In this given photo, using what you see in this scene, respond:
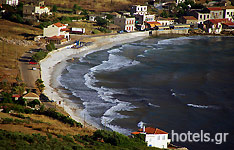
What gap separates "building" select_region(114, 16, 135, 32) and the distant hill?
23731 millimetres

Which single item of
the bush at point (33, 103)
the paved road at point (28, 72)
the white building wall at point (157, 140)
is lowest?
the white building wall at point (157, 140)

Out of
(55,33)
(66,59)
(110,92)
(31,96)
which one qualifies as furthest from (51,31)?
(31,96)

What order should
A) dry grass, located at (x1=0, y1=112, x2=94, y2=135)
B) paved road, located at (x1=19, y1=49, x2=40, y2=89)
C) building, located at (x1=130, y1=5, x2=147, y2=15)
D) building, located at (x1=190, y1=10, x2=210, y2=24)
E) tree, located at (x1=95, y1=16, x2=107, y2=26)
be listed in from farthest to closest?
building, located at (x1=130, y1=5, x2=147, y2=15) → building, located at (x1=190, y1=10, x2=210, y2=24) → tree, located at (x1=95, y1=16, x2=107, y2=26) → paved road, located at (x1=19, y1=49, x2=40, y2=89) → dry grass, located at (x1=0, y1=112, x2=94, y2=135)

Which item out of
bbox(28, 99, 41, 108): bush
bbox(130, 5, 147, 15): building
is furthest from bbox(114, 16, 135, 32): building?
bbox(28, 99, 41, 108): bush

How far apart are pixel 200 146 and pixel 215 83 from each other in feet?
56.4

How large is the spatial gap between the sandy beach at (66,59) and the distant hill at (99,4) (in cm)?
2975

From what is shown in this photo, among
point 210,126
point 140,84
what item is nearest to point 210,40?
point 140,84

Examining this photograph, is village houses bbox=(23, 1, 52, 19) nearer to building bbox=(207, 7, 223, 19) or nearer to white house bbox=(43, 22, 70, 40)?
white house bbox=(43, 22, 70, 40)

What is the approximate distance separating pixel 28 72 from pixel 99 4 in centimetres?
6882

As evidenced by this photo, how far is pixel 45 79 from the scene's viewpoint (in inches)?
1704

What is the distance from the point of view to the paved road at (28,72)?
4061 cm

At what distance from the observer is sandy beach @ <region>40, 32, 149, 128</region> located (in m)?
35.3

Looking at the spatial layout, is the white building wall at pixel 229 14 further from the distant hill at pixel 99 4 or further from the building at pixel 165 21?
the distant hill at pixel 99 4

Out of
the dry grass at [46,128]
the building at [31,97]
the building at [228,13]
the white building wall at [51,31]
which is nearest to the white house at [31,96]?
the building at [31,97]
